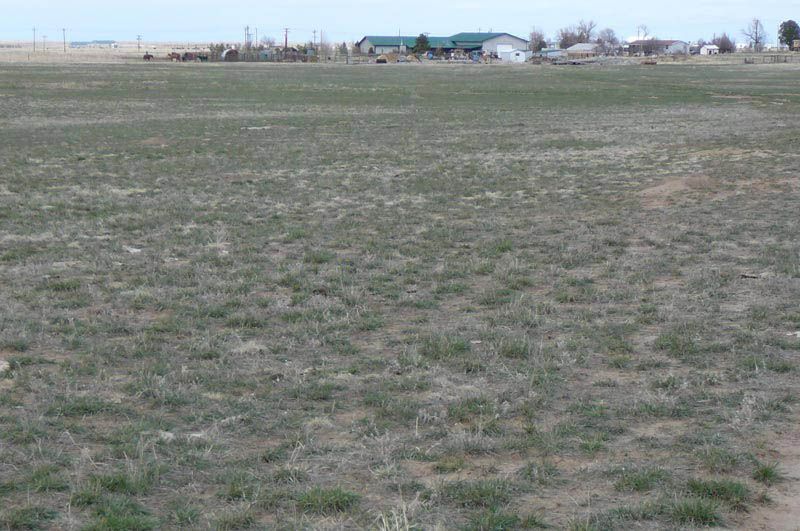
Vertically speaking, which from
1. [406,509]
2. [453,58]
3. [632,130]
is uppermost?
[453,58]

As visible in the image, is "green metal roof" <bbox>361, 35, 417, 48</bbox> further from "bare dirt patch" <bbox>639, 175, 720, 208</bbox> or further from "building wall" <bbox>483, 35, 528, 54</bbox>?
"bare dirt patch" <bbox>639, 175, 720, 208</bbox>

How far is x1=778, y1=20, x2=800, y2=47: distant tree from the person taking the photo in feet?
555

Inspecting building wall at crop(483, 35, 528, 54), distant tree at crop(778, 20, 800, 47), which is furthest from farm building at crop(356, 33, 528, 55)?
distant tree at crop(778, 20, 800, 47)

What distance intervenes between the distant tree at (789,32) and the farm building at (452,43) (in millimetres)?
49625

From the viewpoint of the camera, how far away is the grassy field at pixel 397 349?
495cm

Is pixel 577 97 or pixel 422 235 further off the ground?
pixel 577 97

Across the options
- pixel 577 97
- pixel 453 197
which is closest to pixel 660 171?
pixel 453 197

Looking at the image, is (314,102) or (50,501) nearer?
(50,501)

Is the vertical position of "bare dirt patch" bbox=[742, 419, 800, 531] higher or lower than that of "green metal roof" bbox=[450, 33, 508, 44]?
lower

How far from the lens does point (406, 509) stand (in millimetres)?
4754

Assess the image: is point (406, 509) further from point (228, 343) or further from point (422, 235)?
point (422, 235)

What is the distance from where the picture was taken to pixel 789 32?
17038 cm

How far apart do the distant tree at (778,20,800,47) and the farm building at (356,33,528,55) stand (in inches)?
1954

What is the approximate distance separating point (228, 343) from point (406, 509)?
326 centimetres
